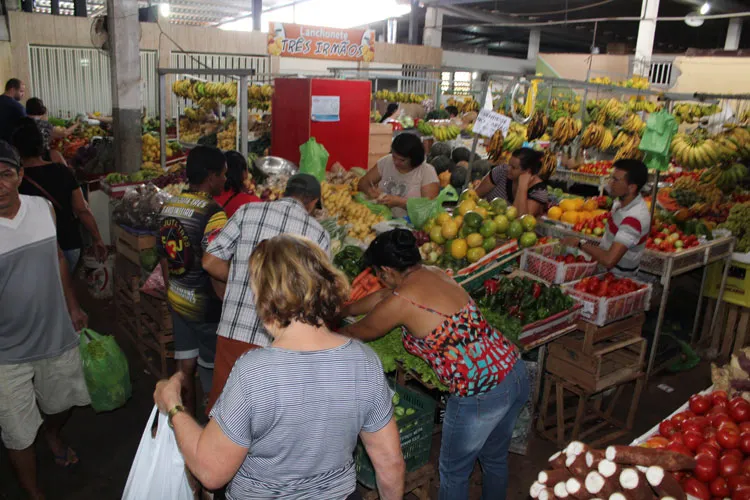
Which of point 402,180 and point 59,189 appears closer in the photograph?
point 59,189

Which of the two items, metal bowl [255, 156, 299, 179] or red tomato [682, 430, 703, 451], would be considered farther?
metal bowl [255, 156, 299, 179]

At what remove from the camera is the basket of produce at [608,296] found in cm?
409

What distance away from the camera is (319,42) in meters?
18.0

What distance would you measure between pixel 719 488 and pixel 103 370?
351cm

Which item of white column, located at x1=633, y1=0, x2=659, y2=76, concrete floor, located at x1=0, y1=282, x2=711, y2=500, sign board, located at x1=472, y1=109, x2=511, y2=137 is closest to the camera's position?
concrete floor, located at x1=0, y1=282, x2=711, y2=500

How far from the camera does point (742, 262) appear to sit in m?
5.72

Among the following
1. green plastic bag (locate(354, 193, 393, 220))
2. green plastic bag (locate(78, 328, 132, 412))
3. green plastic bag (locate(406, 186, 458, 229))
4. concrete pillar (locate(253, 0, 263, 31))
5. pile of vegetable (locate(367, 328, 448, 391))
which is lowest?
green plastic bag (locate(78, 328, 132, 412))

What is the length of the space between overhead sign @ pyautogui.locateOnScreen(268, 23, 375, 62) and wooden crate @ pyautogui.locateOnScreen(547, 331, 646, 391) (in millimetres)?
15249

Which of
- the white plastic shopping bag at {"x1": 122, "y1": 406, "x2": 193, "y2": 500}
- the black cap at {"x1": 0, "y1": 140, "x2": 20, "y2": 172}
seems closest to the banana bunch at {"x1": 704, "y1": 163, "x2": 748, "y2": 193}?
the white plastic shopping bag at {"x1": 122, "y1": 406, "x2": 193, "y2": 500}

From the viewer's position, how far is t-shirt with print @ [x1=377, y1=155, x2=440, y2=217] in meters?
5.37

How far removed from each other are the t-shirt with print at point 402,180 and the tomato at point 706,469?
3518 millimetres

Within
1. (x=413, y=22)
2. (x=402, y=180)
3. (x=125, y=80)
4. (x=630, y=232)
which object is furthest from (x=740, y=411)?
(x=413, y=22)

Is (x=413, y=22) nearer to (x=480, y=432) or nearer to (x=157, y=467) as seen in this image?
(x=480, y=432)

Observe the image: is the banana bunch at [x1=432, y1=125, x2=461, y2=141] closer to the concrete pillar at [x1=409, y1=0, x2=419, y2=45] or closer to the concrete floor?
the concrete floor
